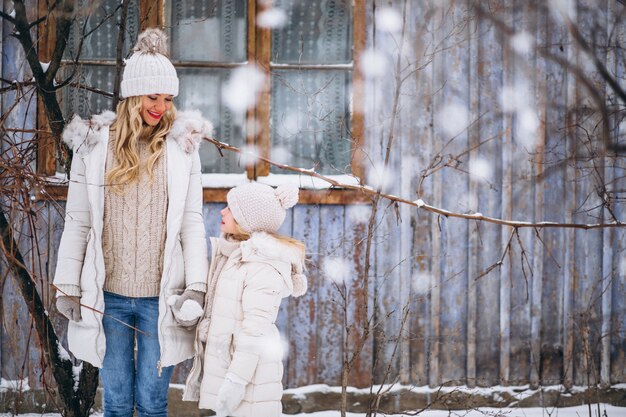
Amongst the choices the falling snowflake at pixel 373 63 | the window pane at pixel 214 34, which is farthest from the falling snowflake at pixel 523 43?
the window pane at pixel 214 34

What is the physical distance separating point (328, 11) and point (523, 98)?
1.47 meters

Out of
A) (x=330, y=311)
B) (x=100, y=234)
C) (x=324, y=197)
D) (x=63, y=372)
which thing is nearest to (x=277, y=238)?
(x=100, y=234)

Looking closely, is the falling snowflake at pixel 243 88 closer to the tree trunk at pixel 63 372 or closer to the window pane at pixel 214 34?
the window pane at pixel 214 34

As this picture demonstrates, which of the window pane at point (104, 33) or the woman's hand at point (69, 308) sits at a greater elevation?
the window pane at point (104, 33)

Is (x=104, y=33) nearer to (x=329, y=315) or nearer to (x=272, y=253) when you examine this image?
(x=329, y=315)

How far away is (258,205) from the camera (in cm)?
313

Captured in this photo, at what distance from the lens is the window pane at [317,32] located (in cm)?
504

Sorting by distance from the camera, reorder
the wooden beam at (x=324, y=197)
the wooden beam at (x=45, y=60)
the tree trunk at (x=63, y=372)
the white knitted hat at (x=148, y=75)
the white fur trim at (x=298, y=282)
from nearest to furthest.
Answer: the white knitted hat at (x=148, y=75) → the white fur trim at (x=298, y=282) → the tree trunk at (x=63, y=372) → the wooden beam at (x=45, y=60) → the wooden beam at (x=324, y=197)

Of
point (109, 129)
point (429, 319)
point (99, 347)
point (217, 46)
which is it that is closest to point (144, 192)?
point (109, 129)

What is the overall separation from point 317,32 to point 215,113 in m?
0.90

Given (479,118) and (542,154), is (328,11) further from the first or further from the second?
(542,154)

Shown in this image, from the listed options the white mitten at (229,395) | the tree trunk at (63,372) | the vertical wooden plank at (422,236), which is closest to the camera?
the white mitten at (229,395)

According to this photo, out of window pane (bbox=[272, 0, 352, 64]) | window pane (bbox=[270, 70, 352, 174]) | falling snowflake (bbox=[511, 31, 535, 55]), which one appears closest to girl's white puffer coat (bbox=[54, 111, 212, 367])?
window pane (bbox=[270, 70, 352, 174])

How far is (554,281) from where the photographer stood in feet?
16.7
